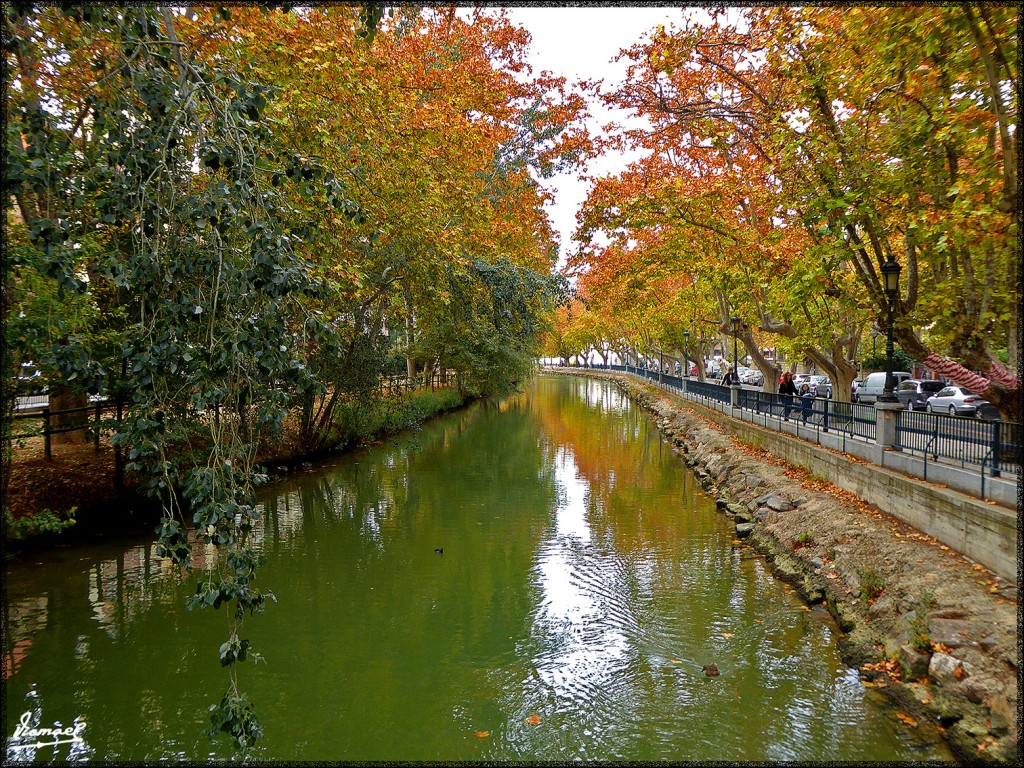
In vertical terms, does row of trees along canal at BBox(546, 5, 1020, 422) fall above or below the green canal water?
above

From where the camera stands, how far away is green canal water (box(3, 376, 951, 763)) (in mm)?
6254

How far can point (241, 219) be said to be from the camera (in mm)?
3783

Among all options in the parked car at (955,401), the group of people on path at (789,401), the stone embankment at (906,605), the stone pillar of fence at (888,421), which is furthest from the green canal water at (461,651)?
the parked car at (955,401)

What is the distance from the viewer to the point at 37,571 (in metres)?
10.6

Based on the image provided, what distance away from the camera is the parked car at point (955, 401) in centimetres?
2214

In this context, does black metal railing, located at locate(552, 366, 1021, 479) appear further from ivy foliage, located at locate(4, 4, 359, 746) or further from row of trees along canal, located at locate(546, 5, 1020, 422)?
ivy foliage, located at locate(4, 4, 359, 746)

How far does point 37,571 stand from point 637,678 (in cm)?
990

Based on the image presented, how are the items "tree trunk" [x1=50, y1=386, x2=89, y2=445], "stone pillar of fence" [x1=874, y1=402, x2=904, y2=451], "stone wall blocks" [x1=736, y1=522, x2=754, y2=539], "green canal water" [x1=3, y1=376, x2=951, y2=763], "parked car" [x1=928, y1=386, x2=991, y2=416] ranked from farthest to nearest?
"parked car" [x1=928, y1=386, x2=991, y2=416] → "tree trunk" [x1=50, y1=386, x2=89, y2=445] → "stone wall blocks" [x1=736, y1=522, x2=754, y2=539] → "stone pillar of fence" [x1=874, y1=402, x2=904, y2=451] → "green canal water" [x1=3, y1=376, x2=951, y2=763]

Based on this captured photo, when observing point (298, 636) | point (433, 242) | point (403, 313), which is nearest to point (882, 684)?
point (298, 636)

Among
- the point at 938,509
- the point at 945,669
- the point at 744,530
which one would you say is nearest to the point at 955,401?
the point at 744,530

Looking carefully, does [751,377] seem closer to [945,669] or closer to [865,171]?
[865,171]

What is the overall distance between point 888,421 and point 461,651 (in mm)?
8526

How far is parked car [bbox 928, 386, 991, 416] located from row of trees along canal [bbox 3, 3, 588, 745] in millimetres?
14879

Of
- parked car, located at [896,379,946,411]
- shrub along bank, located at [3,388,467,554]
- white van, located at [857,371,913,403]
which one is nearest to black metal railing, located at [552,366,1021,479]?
shrub along bank, located at [3,388,467,554]
